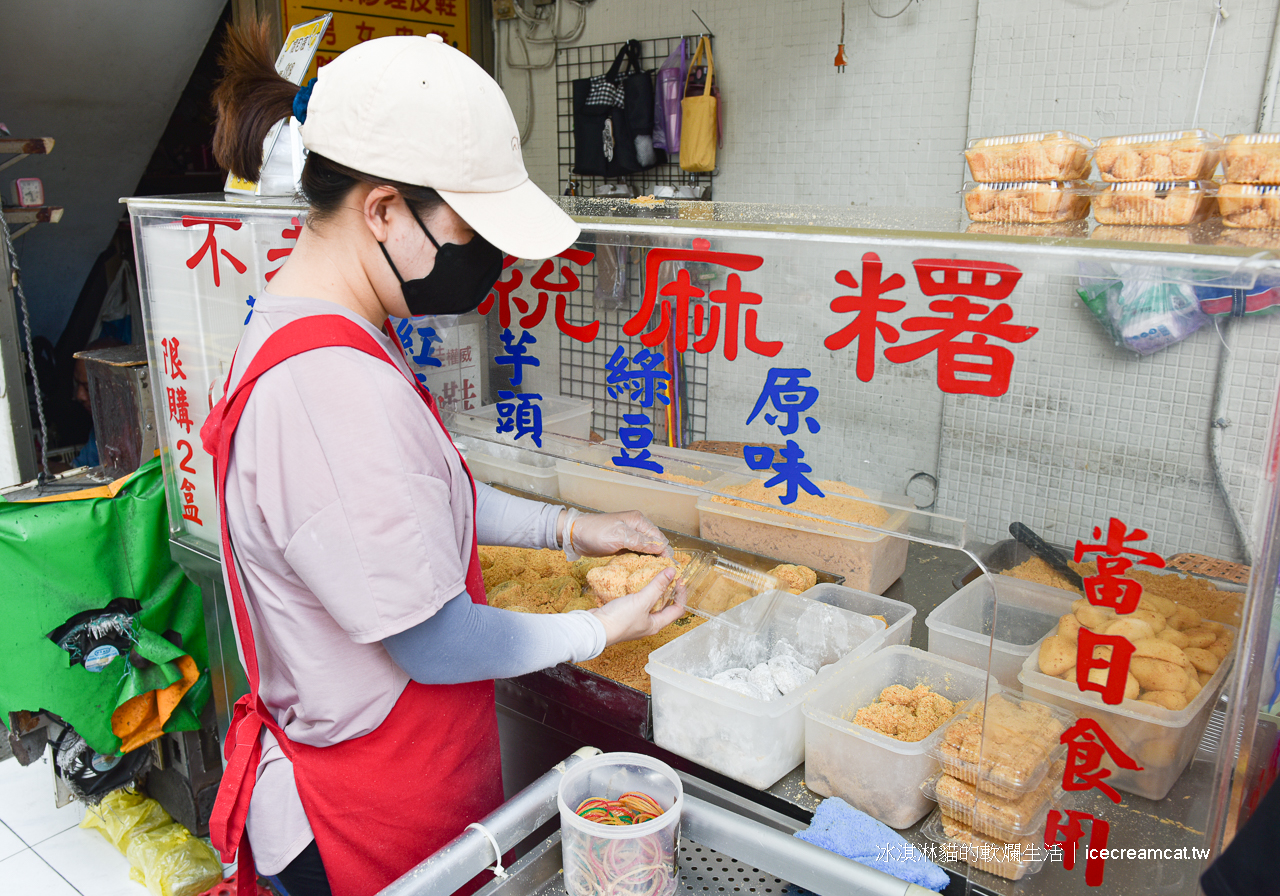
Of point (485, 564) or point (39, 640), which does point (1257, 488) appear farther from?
point (39, 640)

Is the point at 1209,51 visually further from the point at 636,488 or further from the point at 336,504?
the point at 336,504

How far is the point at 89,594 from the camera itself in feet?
8.33

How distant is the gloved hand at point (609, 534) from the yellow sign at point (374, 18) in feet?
10.5

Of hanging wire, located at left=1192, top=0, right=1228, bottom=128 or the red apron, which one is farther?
hanging wire, located at left=1192, top=0, right=1228, bottom=128

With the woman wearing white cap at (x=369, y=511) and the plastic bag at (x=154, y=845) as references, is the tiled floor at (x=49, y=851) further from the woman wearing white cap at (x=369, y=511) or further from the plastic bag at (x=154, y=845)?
the woman wearing white cap at (x=369, y=511)

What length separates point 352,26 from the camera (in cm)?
429

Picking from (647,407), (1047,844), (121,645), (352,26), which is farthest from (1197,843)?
(352,26)

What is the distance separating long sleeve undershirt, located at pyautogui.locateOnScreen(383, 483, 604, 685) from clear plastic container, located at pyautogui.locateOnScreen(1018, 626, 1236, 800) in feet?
2.30

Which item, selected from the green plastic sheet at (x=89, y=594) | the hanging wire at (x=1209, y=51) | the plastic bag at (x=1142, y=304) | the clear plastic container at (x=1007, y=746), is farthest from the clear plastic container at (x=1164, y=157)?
the green plastic sheet at (x=89, y=594)

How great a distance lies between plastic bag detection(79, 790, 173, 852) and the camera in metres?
2.81

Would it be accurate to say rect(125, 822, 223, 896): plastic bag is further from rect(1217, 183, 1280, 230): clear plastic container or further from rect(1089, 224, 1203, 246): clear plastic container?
Answer: rect(1217, 183, 1280, 230): clear plastic container

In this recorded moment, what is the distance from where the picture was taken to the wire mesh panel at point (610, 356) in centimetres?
158

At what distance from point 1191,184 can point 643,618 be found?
3.35 feet

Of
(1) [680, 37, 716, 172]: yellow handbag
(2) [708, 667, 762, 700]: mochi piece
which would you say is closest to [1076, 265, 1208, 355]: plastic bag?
(2) [708, 667, 762, 700]: mochi piece
